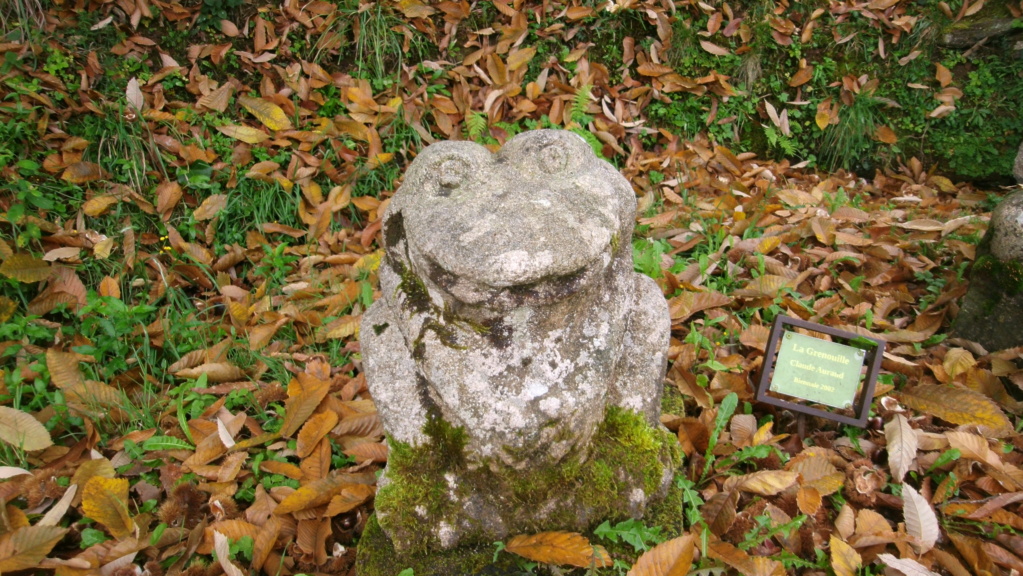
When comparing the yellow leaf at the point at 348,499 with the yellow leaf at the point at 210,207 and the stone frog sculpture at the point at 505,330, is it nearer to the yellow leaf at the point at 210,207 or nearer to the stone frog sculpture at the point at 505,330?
the stone frog sculpture at the point at 505,330

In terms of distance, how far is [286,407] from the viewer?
2549 mm

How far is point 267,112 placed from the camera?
13.0 feet

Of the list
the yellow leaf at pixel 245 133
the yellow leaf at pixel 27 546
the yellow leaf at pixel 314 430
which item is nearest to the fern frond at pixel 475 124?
the yellow leaf at pixel 245 133

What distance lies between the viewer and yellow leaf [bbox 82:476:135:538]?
211 cm

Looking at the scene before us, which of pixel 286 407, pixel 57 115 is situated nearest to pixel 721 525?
pixel 286 407

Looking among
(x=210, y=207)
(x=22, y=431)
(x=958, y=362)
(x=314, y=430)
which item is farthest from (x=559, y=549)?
(x=210, y=207)

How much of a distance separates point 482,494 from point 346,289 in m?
1.81

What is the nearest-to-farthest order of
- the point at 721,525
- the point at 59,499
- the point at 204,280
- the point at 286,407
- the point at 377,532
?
1. the point at 377,532
2. the point at 721,525
3. the point at 59,499
4. the point at 286,407
5. the point at 204,280

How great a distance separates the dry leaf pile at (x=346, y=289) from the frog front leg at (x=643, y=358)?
394mm

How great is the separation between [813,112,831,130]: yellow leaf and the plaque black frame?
2.94 m

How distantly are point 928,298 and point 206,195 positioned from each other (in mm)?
3945

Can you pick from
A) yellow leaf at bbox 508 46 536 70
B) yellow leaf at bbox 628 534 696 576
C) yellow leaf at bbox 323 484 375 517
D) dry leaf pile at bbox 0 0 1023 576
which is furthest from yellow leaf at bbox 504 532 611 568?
yellow leaf at bbox 508 46 536 70

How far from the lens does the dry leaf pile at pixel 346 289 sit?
2.11 meters

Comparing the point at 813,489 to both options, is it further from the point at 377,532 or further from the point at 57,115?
Result: the point at 57,115
